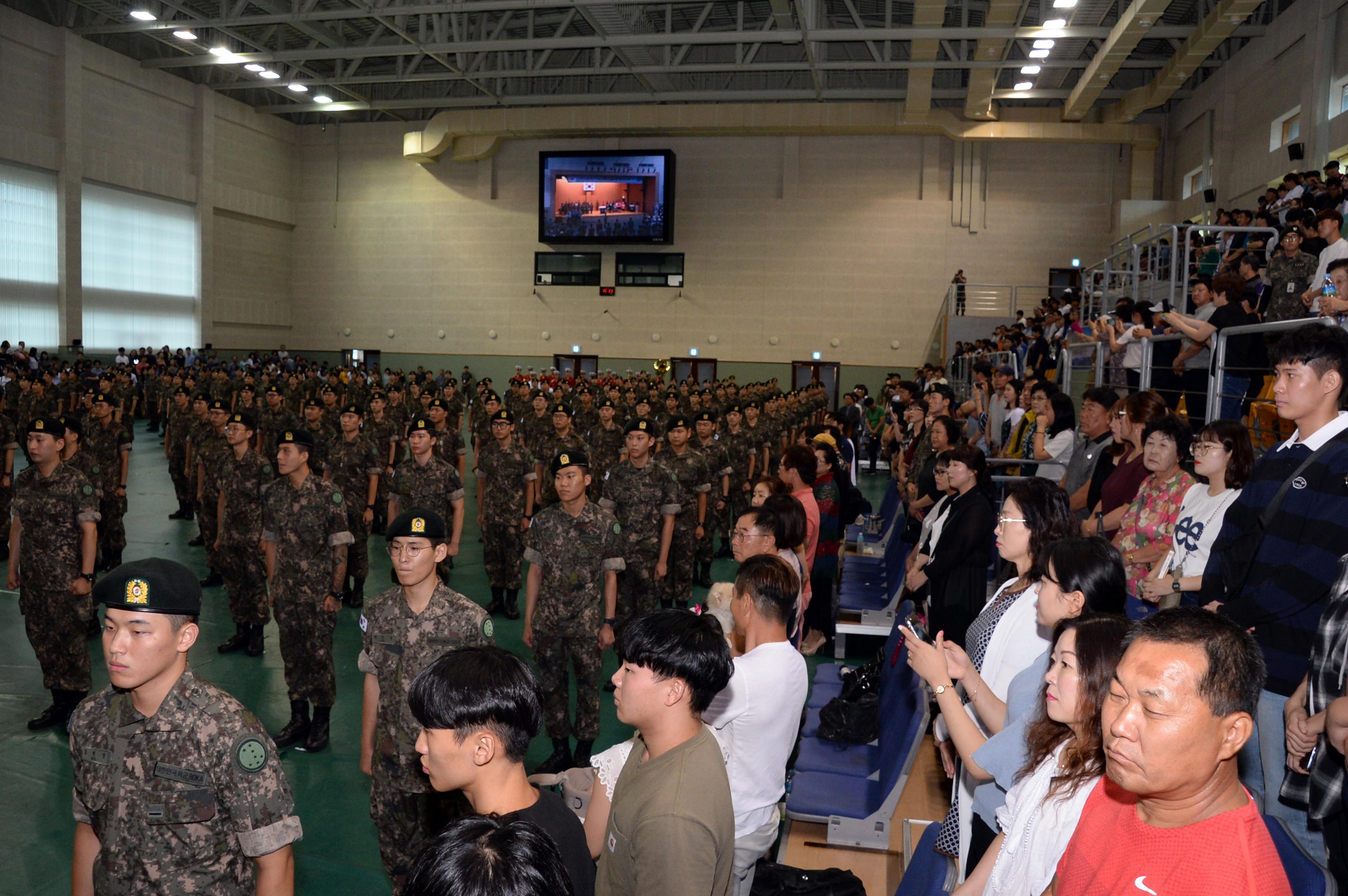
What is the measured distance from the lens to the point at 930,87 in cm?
2136

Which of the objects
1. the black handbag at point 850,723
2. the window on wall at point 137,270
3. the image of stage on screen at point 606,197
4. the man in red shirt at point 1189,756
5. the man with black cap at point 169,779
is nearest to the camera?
the man in red shirt at point 1189,756

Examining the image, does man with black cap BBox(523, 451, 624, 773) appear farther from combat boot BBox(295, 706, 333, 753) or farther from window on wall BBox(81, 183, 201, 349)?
window on wall BBox(81, 183, 201, 349)

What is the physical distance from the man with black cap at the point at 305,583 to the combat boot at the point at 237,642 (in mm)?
1624

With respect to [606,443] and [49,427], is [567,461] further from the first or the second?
[606,443]

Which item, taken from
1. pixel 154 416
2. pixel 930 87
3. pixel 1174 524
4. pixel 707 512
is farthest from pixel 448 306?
pixel 1174 524

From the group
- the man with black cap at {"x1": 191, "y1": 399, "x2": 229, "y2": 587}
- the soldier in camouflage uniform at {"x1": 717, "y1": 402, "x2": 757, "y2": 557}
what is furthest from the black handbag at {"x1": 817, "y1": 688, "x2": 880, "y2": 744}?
the soldier in camouflage uniform at {"x1": 717, "y1": 402, "x2": 757, "y2": 557}

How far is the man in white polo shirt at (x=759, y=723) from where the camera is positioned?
271cm

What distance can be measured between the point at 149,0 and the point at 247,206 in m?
7.59

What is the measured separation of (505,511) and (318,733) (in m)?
3.16

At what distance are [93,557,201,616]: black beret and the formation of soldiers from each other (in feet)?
0.35

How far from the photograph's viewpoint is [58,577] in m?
5.09

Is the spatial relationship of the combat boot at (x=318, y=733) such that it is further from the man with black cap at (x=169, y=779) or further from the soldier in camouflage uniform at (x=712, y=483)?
the soldier in camouflage uniform at (x=712, y=483)

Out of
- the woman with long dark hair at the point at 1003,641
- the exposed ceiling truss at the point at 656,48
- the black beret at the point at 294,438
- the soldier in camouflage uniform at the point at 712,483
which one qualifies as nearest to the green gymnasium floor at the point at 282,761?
the soldier in camouflage uniform at the point at 712,483

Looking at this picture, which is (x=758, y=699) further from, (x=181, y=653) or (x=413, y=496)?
(x=413, y=496)
